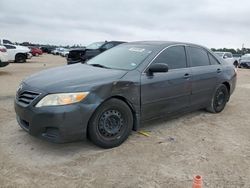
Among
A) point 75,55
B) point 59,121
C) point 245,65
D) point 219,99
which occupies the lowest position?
point 245,65

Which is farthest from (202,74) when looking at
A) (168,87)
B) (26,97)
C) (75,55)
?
(75,55)

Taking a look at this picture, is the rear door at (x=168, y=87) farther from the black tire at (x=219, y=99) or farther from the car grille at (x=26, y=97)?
the car grille at (x=26, y=97)

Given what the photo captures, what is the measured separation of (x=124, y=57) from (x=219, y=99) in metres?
2.51

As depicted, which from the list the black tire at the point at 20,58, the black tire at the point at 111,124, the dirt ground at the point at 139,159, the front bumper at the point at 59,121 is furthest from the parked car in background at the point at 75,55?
the front bumper at the point at 59,121

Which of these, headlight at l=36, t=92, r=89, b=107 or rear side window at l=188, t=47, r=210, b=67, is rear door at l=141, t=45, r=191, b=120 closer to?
rear side window at l=188, t=47, r=210, b=67

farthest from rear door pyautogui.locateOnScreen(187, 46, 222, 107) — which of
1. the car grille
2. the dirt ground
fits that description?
the car grille

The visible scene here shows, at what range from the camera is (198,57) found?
6.21 m

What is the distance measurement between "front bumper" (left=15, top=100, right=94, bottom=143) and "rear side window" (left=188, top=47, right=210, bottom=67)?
2.66 meters

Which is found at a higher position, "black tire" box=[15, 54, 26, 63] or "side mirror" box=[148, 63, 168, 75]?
"side mirror" box=[148, 63, 168, 75]

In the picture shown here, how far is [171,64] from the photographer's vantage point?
216 inches

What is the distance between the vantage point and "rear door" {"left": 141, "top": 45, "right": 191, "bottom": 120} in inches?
192

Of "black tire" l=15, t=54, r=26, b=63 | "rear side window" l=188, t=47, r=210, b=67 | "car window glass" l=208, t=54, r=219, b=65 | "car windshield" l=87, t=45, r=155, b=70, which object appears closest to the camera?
"car windshield" l=87, t=45, r=155, b=70

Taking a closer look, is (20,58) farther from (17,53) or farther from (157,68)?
(157,68)

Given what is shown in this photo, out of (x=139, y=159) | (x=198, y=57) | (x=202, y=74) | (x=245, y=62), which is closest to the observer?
(x=139, y=159)
